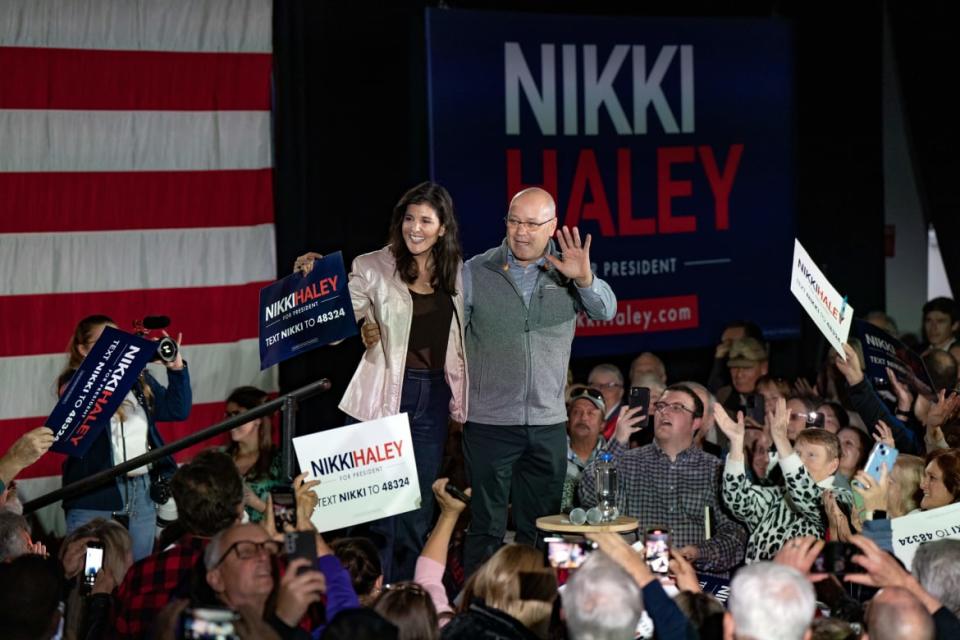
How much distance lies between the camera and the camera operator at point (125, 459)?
5.77m

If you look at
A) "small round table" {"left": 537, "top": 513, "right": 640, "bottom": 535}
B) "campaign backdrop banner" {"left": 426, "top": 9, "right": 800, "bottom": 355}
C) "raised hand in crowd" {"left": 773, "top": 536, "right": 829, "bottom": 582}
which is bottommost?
"small round table" {"left": 537, "top": 513, "right": 640, "bottom": 535}

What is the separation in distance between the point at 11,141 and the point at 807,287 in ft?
12.2

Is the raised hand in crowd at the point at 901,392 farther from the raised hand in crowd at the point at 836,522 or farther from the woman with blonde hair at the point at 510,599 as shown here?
the woman with blonde hair at the point at 510,599

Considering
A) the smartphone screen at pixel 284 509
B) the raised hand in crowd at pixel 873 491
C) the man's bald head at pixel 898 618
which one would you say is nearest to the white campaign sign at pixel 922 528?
the raised hand in crowd at pixel 873 491

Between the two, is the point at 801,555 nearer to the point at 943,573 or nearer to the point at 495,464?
the point at 943,573

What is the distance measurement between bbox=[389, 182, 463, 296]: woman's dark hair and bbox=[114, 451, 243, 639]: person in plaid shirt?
1119 millimetres

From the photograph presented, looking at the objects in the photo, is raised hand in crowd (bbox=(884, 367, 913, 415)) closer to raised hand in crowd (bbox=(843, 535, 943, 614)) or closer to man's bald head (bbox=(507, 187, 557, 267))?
man's bald head (bbox=(507, 187, 557, 267))

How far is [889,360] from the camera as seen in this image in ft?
21.7

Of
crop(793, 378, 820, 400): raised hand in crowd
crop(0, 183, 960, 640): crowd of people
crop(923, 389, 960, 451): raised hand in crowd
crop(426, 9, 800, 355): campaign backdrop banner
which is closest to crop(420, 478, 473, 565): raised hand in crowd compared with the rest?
crop(0, 183, 960, 640): crowd of people

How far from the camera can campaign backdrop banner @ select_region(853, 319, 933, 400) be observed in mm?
Result: 6582

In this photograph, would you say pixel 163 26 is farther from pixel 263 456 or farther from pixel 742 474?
pixel 742 474

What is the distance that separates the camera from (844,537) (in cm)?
491

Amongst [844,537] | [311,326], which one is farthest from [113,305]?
[844,537]

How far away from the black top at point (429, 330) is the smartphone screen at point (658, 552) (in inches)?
48.8
